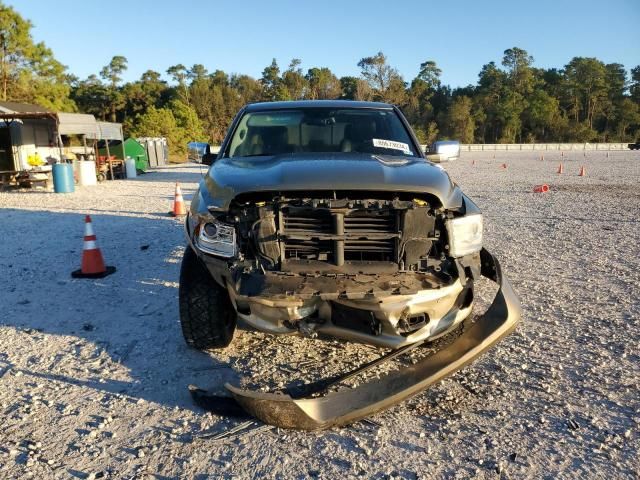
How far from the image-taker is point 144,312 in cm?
474

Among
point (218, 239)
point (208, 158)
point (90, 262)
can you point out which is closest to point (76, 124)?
point (90, 262)

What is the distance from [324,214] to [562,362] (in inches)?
82.4

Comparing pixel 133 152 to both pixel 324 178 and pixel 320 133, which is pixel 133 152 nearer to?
pixel 320 133

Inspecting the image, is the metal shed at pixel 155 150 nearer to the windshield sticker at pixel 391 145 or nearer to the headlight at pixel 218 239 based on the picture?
the windshield sticker at pixel 391 145

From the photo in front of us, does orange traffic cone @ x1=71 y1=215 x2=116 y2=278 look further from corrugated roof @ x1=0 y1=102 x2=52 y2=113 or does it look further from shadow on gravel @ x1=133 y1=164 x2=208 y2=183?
corrugated roof @ x1=0 y1=102 x2=52 y2=113

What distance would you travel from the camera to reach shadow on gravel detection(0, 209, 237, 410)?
3.45 m

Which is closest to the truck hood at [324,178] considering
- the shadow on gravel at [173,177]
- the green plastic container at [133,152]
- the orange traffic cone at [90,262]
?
the orange traffic cone at [90,262]

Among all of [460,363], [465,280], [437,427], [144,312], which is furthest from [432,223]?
[144,312]

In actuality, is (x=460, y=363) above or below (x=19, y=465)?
above

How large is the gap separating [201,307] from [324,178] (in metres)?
1.29

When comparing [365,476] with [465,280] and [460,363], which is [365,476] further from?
[465,280]

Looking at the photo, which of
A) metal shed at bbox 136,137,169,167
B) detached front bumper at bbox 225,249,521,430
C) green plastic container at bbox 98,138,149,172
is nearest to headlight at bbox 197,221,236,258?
detached front bumper at bbox 225,249,521,430

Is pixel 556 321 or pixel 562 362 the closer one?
pixel 562 362

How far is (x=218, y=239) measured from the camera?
3117 mm
